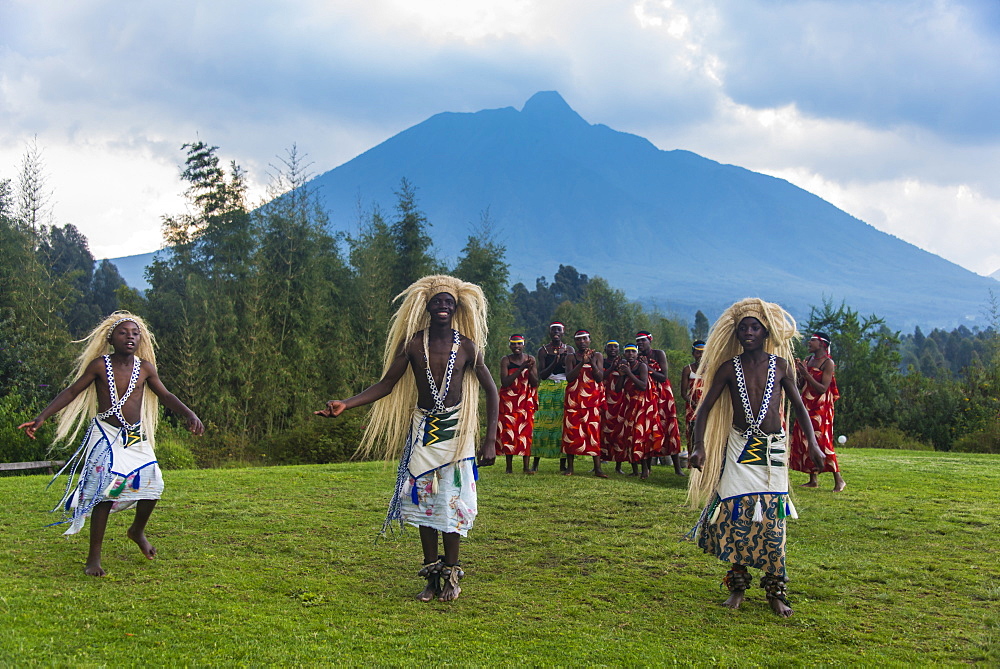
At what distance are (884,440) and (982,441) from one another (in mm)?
2460

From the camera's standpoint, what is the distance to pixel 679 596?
18.5 feet

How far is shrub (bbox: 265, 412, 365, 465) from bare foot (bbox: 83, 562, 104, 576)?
9.47 m

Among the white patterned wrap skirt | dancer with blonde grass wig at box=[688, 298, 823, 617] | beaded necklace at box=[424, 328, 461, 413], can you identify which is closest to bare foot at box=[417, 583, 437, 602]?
beaded necklace at box=[424, 328, 461, 413]

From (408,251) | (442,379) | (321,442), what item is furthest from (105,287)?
(442,379)

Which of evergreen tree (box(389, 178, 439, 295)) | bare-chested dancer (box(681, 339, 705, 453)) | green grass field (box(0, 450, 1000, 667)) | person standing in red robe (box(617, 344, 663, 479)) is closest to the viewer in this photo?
green grass field (box(0, 450, 1000, 667))

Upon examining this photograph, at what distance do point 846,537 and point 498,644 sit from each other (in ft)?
14.3

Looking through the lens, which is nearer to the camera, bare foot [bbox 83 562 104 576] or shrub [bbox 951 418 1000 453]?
bare foot [bbox 83 562 104 576]

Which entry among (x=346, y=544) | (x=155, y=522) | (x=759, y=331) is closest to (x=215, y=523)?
→ (x=155, y=522)

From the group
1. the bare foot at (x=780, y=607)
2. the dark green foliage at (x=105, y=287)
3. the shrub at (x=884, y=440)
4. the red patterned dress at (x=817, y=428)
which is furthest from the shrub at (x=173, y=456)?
the dark green foliage at (x=105, y=287)

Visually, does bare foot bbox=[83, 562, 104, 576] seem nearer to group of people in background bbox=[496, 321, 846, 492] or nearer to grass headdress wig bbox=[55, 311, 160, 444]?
grass headdress wig bbox=[55, 311, 160, 444]

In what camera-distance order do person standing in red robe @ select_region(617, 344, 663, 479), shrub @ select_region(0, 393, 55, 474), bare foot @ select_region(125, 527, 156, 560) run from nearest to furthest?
bare foot @ select_region(125, 527, 156, 560) < person standing in red robe @ select_region(617, 344, 663, 479) < shrub @ select_region(0, 393, 55, 474)

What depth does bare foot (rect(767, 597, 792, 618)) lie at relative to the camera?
523 centimetres

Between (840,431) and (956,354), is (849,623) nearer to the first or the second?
(840,431)

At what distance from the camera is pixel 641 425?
37.5ft
